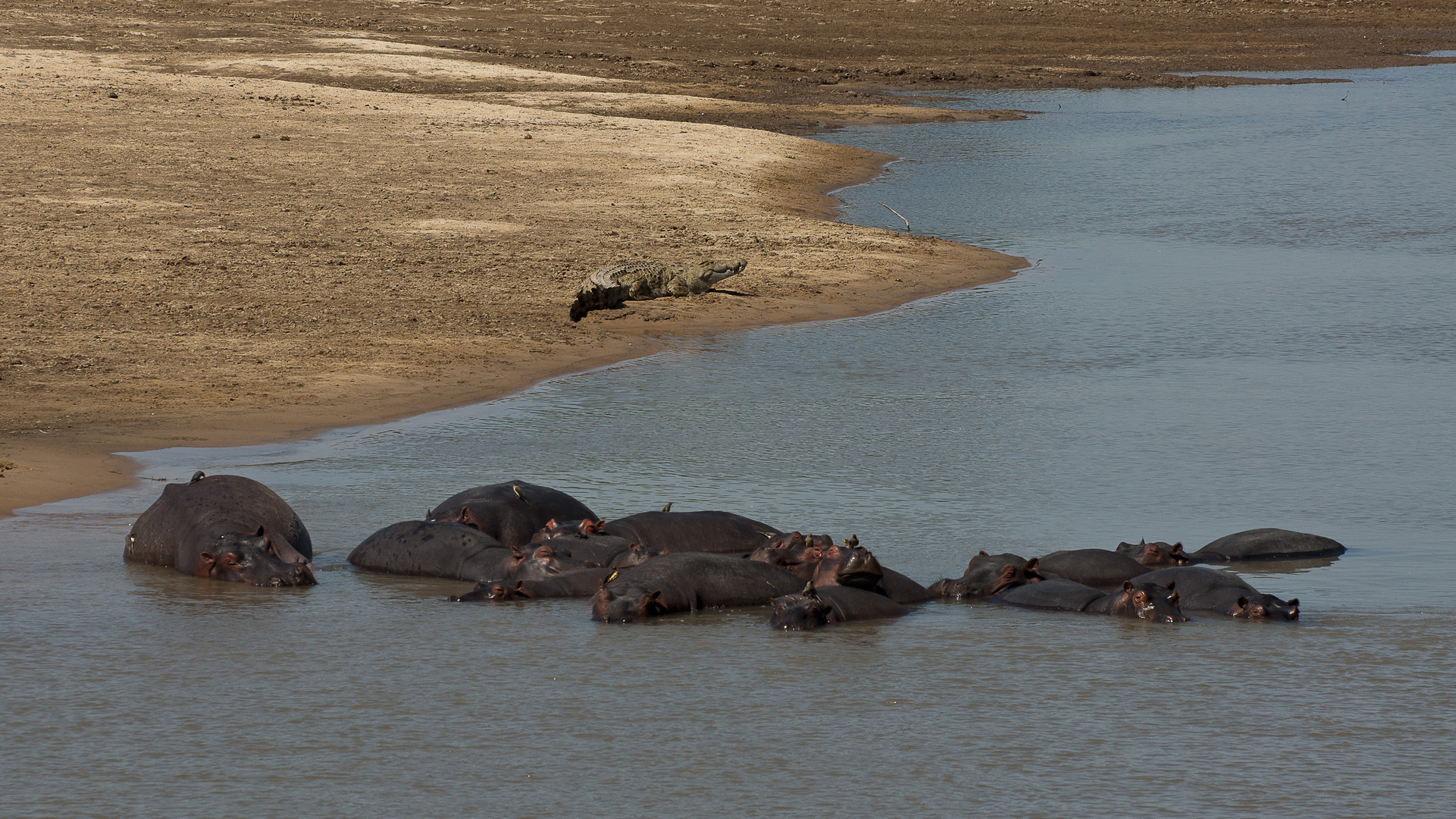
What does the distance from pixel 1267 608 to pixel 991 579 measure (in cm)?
110

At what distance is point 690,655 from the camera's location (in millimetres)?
6070

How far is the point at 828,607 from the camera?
649 cm

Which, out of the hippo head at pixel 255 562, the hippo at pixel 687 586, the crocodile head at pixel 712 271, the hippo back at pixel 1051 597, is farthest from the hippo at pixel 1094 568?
the crocodile head at pixel 712 271

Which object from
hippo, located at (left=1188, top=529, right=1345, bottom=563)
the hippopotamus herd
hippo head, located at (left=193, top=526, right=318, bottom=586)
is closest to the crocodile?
the hippopotamus herd

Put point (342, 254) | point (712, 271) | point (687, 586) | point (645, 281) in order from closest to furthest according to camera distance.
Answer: point (687, 586)
point (645, 281)
point (712, 271)
point (342, 254)

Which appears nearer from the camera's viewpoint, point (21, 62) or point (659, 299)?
point (659, 299)

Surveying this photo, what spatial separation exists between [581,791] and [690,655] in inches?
59.4

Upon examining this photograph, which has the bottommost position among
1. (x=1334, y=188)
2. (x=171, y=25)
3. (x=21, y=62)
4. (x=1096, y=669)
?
(x=1096, y=669)

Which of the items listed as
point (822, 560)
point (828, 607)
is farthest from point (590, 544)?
point (828, 607)

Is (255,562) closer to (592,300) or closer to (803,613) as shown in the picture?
(803,613)

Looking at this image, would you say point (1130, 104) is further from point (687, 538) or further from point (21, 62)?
point (687, 538)

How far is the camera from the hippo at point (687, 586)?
Result: 6.57m

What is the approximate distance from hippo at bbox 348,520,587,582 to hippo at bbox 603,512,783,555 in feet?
1.63

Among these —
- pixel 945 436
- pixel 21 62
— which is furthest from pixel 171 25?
pixel 945 436
